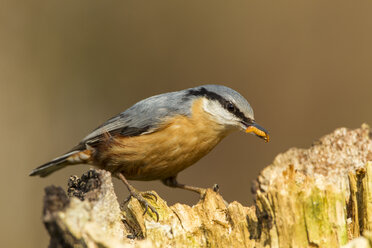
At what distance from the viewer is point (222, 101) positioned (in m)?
4.06

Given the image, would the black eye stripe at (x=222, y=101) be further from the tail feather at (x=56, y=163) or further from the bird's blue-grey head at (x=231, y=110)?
the tail feather at (x=56, y=163)

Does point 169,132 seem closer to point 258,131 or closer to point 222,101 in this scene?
point 222,101

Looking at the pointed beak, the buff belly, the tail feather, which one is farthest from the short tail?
the pointed beak

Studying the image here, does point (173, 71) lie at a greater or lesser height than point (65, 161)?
greater

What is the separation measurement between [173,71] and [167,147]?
Result: 225 cm

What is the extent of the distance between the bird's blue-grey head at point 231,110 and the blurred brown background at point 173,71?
1.65 meters

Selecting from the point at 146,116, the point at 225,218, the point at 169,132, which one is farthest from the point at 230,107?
the point at 225,218

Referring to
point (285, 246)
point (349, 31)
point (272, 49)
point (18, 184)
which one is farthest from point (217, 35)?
point (285, 246)

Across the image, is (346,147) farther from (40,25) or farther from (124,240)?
(40,25)

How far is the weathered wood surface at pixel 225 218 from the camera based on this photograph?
2.12 meters

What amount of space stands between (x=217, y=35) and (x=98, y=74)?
1567mm

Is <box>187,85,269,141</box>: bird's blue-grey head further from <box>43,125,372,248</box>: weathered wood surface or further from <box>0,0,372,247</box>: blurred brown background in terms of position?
<box>0,0,372,247</box>: blurred brown background

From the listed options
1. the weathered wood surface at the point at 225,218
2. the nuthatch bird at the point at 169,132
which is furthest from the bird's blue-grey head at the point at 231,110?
the weathered wood surface at the point at 225,218

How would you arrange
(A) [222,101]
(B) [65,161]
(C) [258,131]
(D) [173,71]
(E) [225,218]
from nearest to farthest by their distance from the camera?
(E) [225,218] < (C) [258,131] < (A) [222,101] < (B) [65,161] < (D) [173,71]
